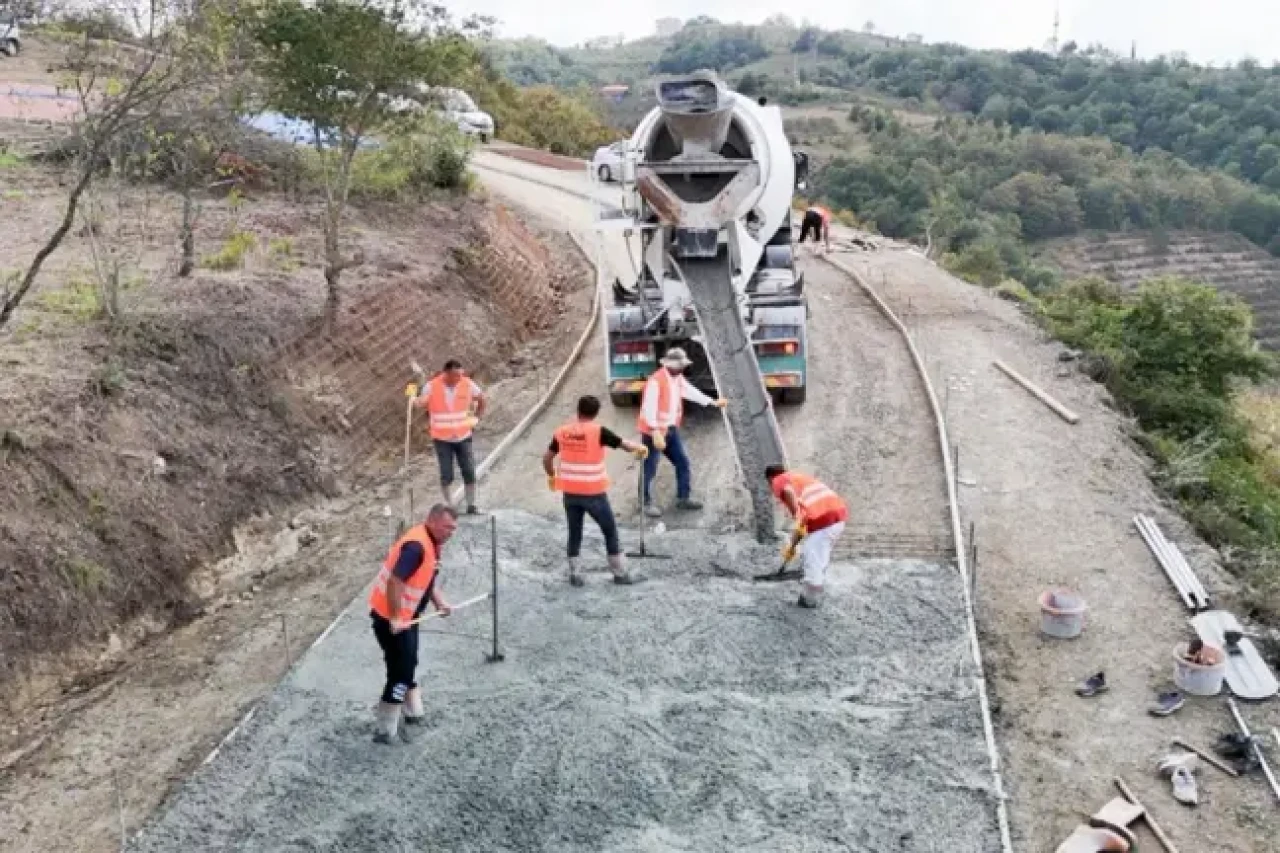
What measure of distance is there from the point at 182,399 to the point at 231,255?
4112mm

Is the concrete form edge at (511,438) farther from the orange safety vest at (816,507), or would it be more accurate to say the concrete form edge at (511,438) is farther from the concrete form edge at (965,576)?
the concrete form edge at (965,576)

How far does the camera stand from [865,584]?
30.2ft

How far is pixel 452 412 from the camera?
34.4ft

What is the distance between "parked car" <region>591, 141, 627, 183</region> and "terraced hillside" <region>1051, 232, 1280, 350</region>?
44.5 meters

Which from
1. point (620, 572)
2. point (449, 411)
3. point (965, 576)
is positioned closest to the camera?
point (620, 572)

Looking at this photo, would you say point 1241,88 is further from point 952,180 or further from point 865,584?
point 865,584

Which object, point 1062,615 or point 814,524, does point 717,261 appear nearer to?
point 814,524

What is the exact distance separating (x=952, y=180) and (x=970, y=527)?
47960 mm

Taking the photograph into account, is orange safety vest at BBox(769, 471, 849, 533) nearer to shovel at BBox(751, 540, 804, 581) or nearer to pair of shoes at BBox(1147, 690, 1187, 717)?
shovel at BBox(751, 540, 804, 581)

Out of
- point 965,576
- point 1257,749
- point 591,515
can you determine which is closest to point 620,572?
point 591,515

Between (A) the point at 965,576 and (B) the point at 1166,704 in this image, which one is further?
(A) the point at 965,576

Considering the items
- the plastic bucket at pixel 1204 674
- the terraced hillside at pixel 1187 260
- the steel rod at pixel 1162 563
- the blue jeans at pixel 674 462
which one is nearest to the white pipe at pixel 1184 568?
the steel rod at pixel 1162 563

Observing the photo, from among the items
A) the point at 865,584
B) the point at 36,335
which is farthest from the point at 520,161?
the point at 865,584

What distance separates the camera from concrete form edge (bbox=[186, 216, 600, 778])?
7.41 meters
